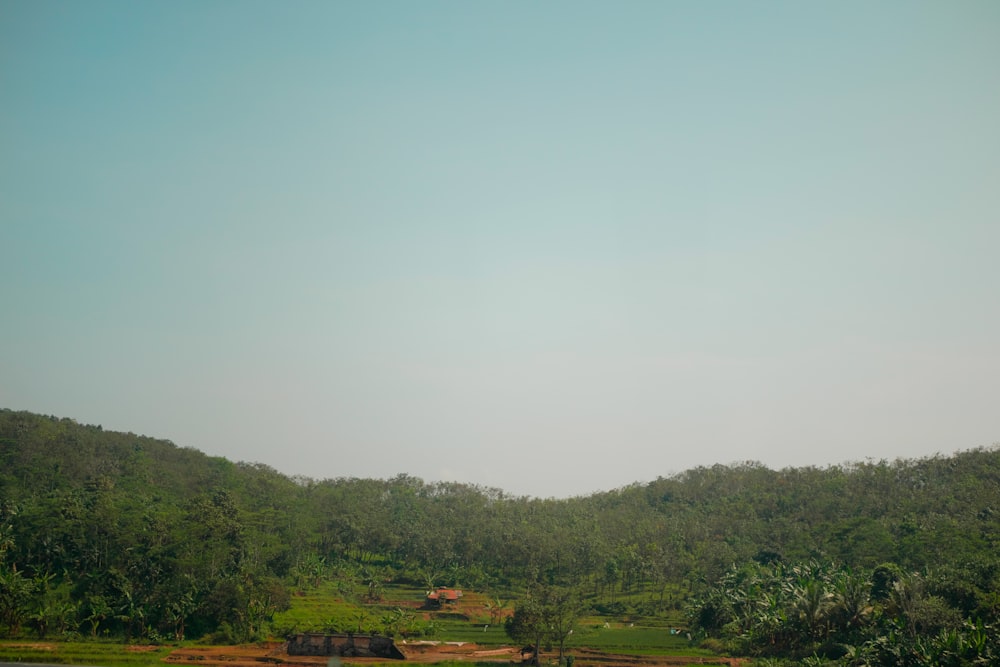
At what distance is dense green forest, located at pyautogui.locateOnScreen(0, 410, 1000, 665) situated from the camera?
156ft

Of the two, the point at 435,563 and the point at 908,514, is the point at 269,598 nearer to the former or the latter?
the point at 435,563

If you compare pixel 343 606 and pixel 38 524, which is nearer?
pixel 38 524

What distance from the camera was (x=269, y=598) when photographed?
189 ft

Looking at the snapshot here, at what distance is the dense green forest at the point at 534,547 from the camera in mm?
47656

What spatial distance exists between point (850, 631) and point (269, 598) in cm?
4268

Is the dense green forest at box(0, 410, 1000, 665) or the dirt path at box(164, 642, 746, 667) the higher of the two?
the dense green forest at box(0, 410, 1000, 665)

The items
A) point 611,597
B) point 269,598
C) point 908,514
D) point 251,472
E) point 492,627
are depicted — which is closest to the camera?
point 269,598

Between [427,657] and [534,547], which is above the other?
[534,547]

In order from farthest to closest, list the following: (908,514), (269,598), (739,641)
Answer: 1. (908,514)
2. (269,598)
3. (739,641)

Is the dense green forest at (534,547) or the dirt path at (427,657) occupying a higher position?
the dense green forest at (534,547)

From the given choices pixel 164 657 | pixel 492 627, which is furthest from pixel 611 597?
pixel 164 657

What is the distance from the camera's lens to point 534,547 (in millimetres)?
85375

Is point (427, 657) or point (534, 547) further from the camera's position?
point (534, 547)

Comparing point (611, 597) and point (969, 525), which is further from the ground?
point (969, 525)
